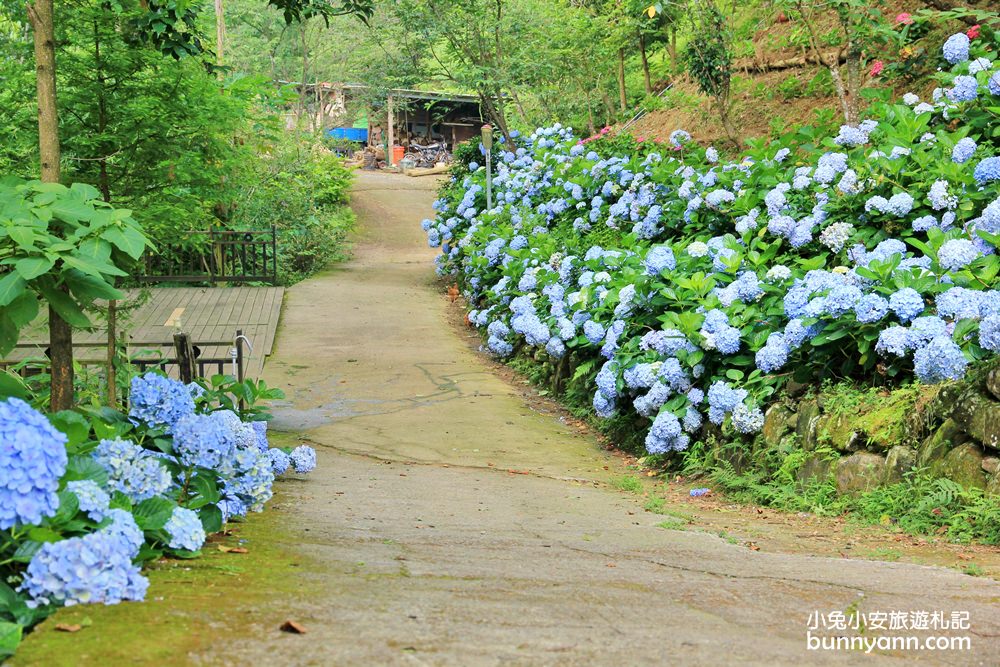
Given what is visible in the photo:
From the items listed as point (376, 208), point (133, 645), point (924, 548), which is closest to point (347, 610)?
point (133, 645)

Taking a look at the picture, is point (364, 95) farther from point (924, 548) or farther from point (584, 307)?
point (924, 548)

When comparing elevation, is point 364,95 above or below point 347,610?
above

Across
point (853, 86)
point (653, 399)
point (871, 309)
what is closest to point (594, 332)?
point (653, 399)

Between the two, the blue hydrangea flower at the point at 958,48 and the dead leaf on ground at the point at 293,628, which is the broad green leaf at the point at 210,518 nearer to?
the dead leaf on ground at the point at 293,628

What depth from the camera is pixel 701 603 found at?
10.3 feet

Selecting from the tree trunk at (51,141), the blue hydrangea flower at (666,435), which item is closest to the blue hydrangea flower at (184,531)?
the tree trunk at (51,141)

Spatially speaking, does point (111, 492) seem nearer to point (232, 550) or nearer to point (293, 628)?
point (232, 550)

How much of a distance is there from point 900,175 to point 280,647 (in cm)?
636

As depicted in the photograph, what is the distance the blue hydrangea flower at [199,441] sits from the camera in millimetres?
3639

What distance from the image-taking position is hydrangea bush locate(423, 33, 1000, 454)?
5.72 meters

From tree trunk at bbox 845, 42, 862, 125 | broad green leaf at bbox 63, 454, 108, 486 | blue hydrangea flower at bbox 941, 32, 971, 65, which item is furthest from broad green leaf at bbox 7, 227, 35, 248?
tree trunk at bbox 845, 42, 862, 125

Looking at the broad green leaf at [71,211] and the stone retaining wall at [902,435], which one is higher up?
the broad green leaf at [71,211]

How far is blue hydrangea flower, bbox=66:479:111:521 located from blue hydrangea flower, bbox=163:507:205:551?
1.00ft

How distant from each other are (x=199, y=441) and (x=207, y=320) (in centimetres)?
1009
